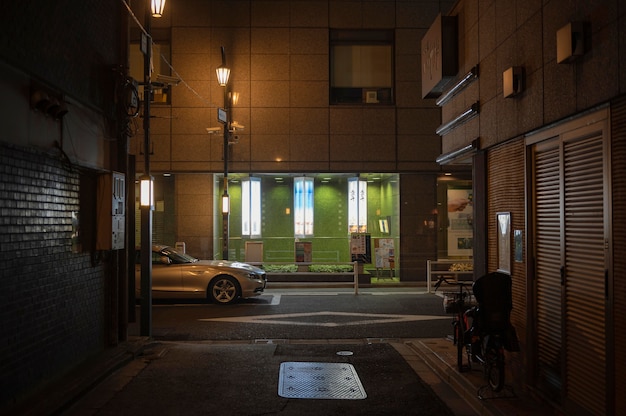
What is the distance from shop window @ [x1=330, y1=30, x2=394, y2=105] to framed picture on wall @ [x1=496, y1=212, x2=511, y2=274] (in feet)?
47.8

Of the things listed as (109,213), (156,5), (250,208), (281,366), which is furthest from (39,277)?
(250,208)

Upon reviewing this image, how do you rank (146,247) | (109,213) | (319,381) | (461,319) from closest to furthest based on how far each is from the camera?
(319,381) < (461,319) < (109,213) < (146,247)

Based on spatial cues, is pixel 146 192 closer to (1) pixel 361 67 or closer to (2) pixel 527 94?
(2) pixel 527 94

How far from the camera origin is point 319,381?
8547mm

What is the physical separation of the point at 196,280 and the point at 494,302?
1016 cm

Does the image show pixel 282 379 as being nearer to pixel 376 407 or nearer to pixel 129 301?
pixel 376 407

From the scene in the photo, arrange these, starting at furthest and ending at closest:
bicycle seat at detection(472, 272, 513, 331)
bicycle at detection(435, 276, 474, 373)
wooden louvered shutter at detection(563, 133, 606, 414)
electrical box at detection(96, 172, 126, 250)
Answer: electrical box at detection(96, 172, 126, 250), bicycle at detection(435, 276, 474, 373), bicycle seat at detection(472, 272, 513, 331), wooden louvered shutter at detection(563, 133, 606, 414)

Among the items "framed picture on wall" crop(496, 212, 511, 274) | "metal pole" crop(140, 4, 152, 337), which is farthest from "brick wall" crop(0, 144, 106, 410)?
"framed picture on wall" crop(496, 212, 511, 274)

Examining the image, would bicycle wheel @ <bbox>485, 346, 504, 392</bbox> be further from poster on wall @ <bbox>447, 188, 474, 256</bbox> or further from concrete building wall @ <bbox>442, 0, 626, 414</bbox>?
poster on wall @ <bbox>447, 188, 474, 256</bbox>

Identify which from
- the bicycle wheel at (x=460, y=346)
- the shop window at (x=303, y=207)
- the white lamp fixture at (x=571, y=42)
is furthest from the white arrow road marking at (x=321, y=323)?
the shop window at (x=303, y=207)

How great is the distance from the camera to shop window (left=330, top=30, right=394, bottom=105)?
23.1m

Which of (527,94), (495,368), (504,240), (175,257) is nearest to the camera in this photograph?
(495,368)

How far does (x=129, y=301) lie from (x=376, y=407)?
→ 20.2 feet

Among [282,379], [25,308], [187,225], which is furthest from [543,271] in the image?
[187,225]
